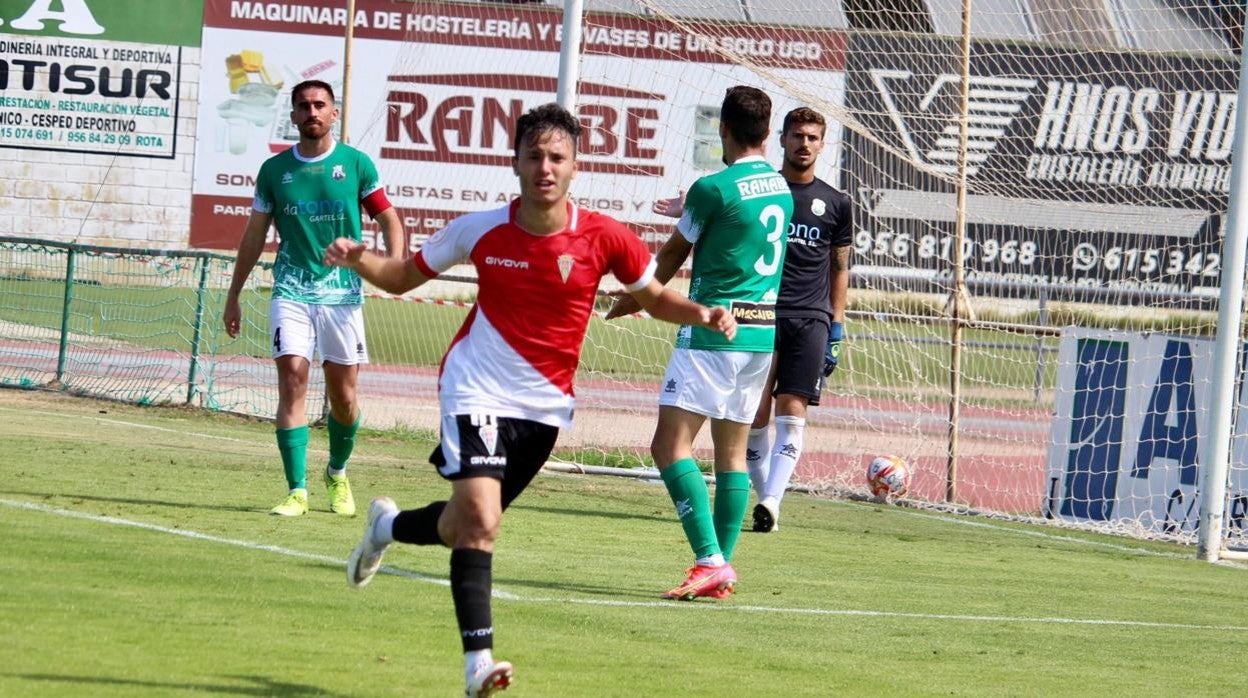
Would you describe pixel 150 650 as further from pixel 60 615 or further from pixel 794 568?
pixel 794 568

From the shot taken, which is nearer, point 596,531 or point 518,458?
point 518,458

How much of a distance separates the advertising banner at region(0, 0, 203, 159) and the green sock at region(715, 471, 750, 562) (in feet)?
76.8

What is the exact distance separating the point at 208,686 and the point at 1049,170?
1323 cm

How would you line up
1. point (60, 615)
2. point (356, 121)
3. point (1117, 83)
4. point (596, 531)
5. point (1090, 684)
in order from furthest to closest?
point (356, 121), point (1117, 83), point (596, 531), point (1090, 684), point (60, 615)

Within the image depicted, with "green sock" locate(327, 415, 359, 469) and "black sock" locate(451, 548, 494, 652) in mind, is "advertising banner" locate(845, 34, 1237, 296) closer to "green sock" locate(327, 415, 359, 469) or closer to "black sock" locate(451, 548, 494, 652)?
"green sock" locate(327, 415, 359, 469)

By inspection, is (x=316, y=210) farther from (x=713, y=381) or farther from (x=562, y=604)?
(x=562, y=604)

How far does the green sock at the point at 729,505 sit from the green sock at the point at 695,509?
11.1 inches

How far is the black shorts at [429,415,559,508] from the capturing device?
5.45m

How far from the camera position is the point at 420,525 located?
591 centimetres

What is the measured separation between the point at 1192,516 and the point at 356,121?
2033 cm

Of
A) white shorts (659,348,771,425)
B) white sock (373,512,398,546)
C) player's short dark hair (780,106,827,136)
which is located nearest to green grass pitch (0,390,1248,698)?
→ white sock (373,512,398,546)

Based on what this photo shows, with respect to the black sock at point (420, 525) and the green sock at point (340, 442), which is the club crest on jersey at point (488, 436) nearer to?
the black sock at point (420, 525)

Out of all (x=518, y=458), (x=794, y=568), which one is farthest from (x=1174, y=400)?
(x=518, y=458)

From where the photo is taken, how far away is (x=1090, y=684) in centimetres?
637
